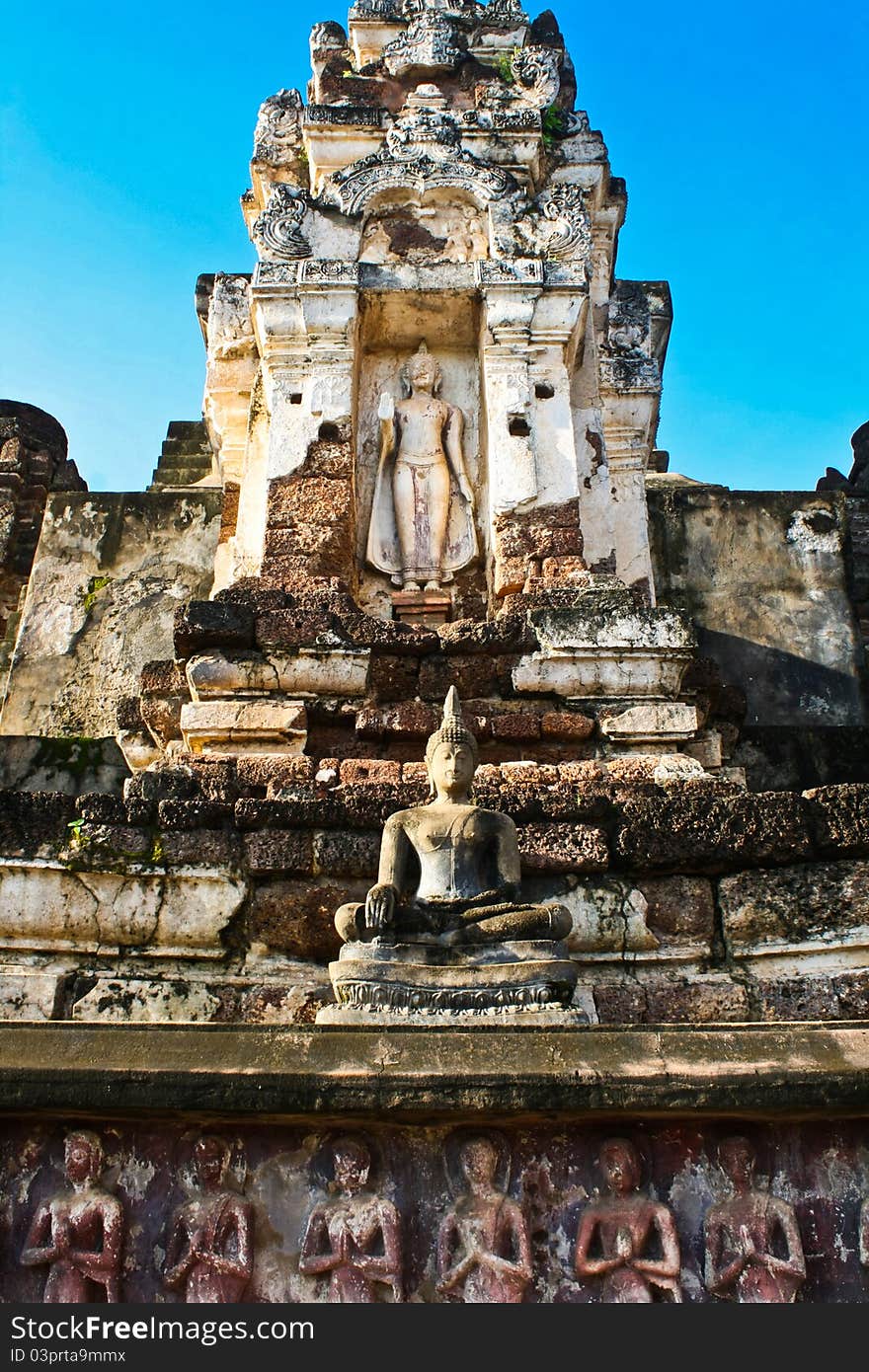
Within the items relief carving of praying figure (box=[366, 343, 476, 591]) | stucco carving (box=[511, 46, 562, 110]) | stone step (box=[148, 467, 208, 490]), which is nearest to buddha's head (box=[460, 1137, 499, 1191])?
relief carving of praying figure (box=[366, 343, 476, 591])

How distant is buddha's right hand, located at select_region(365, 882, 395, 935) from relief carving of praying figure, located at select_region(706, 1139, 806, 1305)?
6.00 feet

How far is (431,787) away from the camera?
6.41 metres

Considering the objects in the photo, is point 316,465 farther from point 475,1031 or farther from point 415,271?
point 475,1031

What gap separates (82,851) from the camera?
601 centimetres

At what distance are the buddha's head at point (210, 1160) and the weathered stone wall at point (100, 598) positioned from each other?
22.7 ft

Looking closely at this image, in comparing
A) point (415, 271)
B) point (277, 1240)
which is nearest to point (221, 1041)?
point (277, 1240)

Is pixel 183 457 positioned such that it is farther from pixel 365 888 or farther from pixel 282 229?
pixel 365 888

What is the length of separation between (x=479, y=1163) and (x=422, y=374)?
6.98m

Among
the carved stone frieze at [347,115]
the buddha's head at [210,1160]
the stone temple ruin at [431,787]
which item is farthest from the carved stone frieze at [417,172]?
the buddha's head at [210,1160]

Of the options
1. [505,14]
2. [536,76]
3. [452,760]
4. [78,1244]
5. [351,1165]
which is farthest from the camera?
[505,14]

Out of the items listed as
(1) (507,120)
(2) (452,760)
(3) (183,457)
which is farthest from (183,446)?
(2) (452,760)

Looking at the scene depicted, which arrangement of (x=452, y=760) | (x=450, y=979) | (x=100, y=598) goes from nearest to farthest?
(x=450, y=979)
(x=452, y=760)
(x=100, y=598)

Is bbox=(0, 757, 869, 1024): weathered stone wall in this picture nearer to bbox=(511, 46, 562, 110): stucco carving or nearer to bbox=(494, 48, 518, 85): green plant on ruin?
bbox=(511, 46, 562, 110): stucco carving

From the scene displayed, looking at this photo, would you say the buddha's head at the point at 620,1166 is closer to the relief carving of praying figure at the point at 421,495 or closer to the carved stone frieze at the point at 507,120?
the relief carving of praying figure at the point at 421,495
